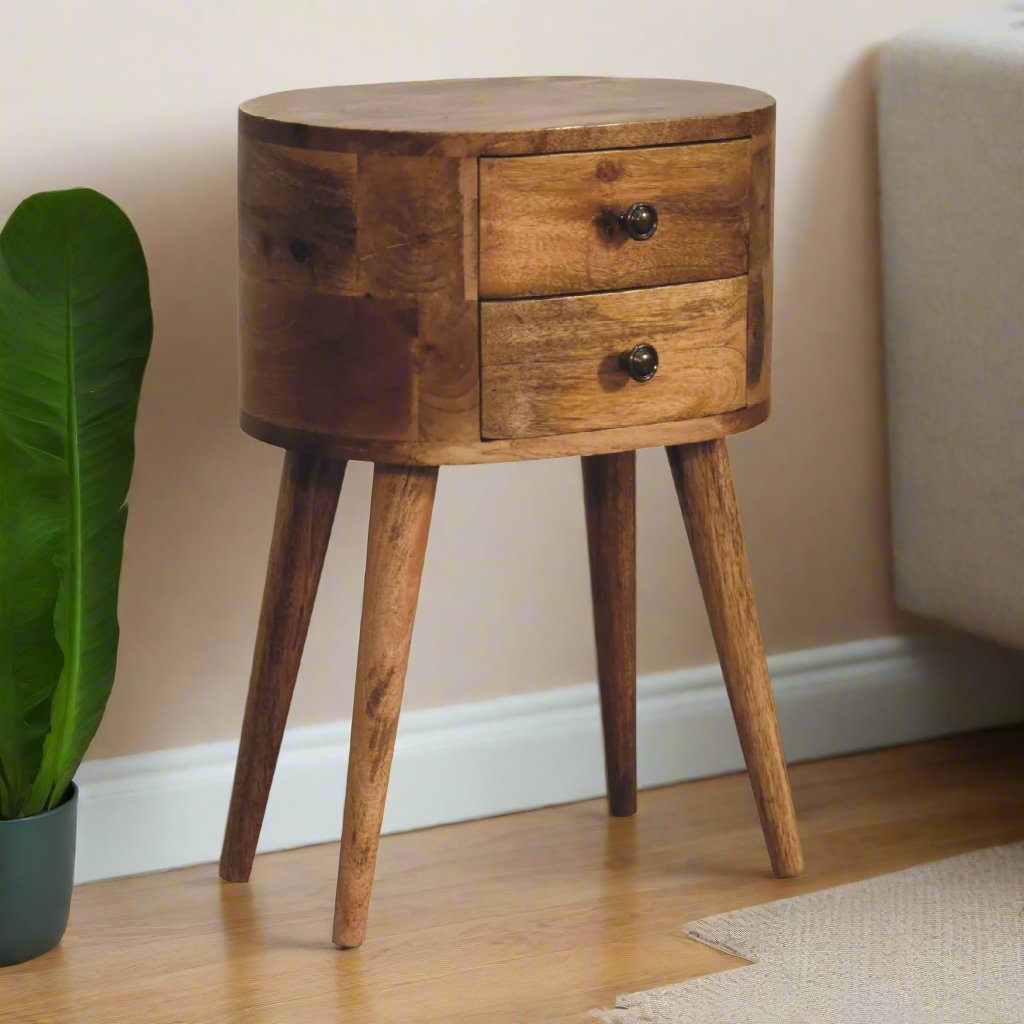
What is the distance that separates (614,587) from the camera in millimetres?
1554

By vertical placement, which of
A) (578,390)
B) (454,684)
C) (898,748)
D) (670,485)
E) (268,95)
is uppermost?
(268,95)

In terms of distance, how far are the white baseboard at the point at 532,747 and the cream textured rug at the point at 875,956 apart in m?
0.32

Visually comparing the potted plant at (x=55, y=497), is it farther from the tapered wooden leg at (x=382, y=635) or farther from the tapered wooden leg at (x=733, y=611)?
the tapered wooden leg at (x=733, y=611)

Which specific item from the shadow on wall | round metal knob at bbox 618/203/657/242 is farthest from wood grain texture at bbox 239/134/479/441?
the shadow on wall

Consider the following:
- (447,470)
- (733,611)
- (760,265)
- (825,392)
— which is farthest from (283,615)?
(825,392)

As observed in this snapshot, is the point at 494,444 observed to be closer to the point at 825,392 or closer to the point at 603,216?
the point at 603,216

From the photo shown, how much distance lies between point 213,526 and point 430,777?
33 centimetres

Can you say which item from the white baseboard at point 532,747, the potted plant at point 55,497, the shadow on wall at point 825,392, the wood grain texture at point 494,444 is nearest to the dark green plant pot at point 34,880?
the potted plant at point 55,497

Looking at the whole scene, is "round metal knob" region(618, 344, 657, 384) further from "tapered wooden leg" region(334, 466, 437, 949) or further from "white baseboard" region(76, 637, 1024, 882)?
"white baseboard" region(76, 637, 1024, 882)

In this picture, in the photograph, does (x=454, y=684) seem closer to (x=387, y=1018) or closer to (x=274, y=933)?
(x=274, y=933)

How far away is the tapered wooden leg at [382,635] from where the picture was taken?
1.27m

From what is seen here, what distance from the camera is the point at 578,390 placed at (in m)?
1.23

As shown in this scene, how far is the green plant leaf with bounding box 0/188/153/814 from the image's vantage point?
1245 millimetres

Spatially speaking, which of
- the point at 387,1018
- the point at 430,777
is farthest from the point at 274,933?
the point at 430,777
